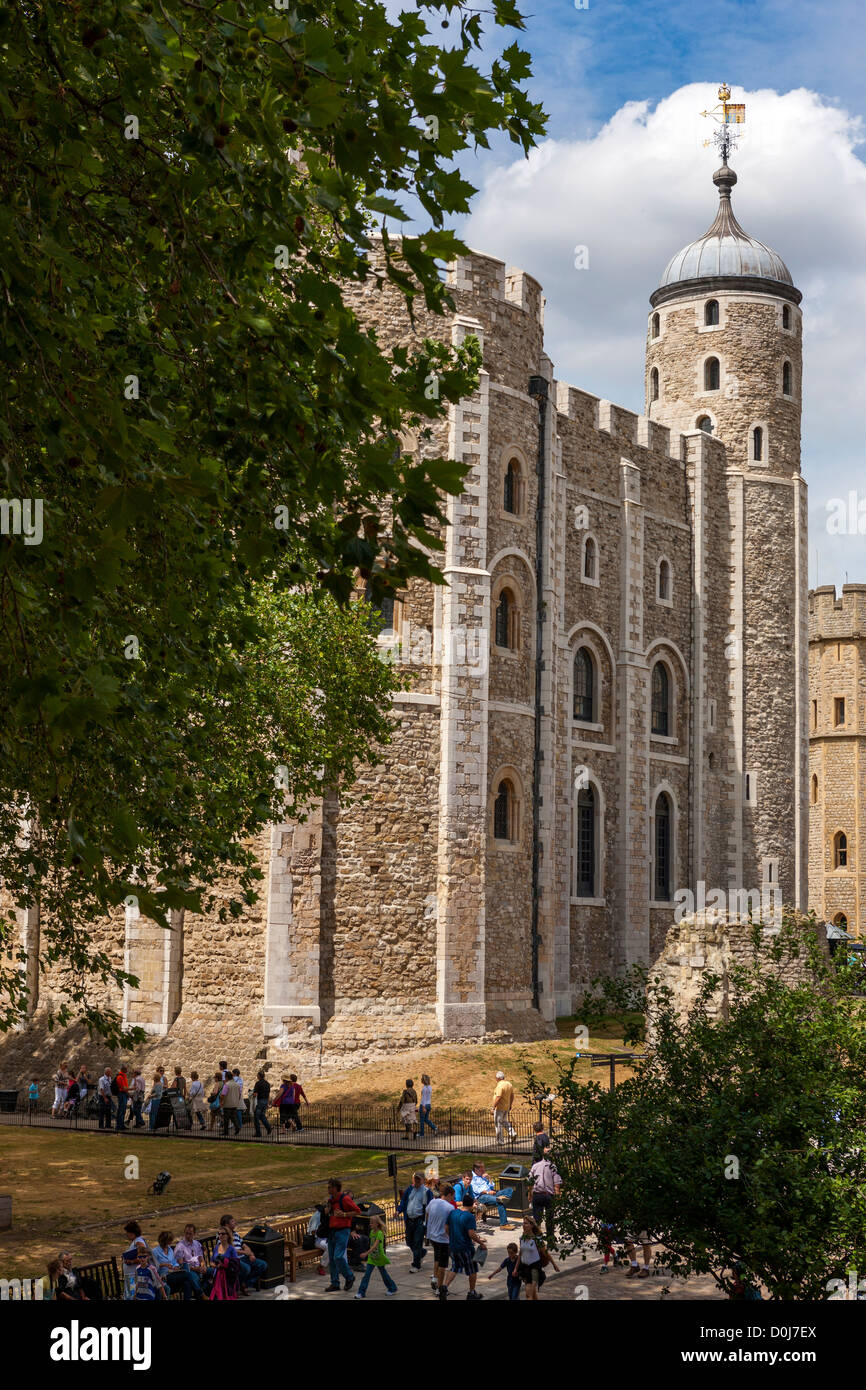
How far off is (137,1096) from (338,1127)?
3967 mm

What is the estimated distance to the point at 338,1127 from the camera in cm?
2341

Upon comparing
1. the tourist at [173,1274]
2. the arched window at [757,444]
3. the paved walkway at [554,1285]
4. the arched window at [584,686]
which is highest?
the arched window at [757,444]

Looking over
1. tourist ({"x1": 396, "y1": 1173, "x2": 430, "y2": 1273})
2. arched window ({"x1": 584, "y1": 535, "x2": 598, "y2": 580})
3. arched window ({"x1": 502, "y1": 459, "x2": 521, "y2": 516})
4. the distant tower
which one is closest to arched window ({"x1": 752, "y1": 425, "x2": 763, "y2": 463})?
the distant tower

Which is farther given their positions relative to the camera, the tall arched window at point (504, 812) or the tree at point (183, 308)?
the tall arched window at point (504, 812)

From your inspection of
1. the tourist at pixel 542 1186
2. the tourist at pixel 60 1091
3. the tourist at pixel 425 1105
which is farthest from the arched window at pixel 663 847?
the tourist at pixel 542 1186

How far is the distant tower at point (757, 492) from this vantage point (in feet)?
142

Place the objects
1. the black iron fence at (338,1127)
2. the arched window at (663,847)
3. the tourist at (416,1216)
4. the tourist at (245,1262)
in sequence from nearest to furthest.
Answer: the tourist at (245,1262), the tourist at (416,1216), the black iron fence at (338,1127), the arched window at (663,847)

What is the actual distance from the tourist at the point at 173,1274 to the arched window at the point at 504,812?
17161 mm

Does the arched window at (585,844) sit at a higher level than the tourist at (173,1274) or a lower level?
higher

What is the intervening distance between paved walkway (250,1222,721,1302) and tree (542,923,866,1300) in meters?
2.34

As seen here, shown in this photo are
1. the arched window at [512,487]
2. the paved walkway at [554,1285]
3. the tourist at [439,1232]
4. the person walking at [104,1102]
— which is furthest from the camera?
the arched window at [512,487]

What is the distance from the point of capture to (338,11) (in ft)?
20.5

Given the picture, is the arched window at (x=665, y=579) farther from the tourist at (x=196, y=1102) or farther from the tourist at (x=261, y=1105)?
the tourist at (x=196, y=1102)

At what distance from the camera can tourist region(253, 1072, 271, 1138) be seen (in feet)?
76.9
